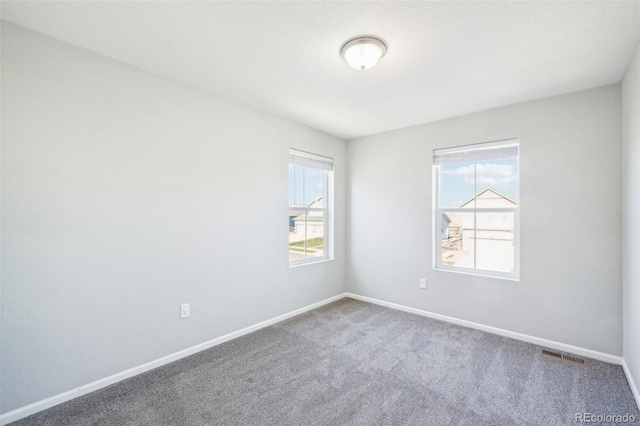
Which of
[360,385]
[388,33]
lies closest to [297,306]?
[360,385]

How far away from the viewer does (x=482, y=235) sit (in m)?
3.21

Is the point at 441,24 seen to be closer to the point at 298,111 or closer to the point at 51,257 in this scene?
the point at 298,111

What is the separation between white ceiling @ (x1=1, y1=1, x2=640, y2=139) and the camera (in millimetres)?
1610

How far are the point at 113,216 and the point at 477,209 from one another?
11.5 feet

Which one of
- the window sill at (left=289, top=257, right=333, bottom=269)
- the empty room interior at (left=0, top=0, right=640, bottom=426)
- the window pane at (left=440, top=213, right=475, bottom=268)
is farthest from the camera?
the window sill at (left=289, top=257, right=333, bottom=269)

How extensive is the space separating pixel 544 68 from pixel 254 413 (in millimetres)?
3275

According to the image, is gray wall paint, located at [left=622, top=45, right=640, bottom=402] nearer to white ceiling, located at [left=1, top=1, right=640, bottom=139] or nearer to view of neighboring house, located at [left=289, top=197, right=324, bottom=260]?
white ceiling, located at [left=1, top=1, right=640, bottom=139]

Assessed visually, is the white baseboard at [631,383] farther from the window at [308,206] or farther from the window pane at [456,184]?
the window at [308,206]

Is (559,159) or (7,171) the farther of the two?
(559,159)

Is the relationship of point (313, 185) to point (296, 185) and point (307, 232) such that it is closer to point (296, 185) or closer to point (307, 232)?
point (296, 185)

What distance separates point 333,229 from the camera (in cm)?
413

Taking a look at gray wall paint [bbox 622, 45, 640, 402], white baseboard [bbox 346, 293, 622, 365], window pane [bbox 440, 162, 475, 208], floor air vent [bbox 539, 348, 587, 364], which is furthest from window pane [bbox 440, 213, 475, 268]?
gray wall paint [bbox 622, 45, 640, 402]

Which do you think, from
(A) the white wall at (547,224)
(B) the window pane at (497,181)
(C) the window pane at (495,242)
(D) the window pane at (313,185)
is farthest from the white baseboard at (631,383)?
(D) the window pane at (313,185)

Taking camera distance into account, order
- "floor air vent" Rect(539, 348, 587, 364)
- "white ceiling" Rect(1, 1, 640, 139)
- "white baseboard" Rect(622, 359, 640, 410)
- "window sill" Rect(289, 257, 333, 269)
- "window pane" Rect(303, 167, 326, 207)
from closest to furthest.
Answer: "white ceiling" Rect(1, 1, 640, 139) → "white baseboard" Rect(622, 359, 640, 410) → "floor air vent" Rect(539, 348, 587, 364) → "window sill" Rect(289, 257, 333, 269) → "window pane" Rect(303, 167, 326, 207)
